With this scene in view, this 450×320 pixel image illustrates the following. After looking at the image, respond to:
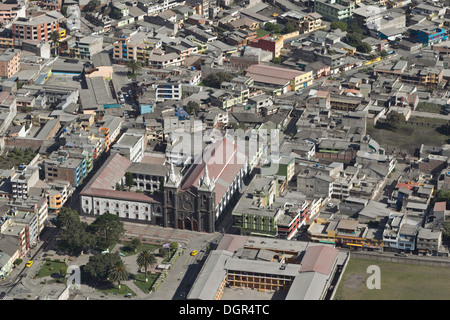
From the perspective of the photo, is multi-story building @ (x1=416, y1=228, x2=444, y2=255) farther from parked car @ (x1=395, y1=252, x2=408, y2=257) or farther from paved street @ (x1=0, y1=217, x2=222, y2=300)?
paved street @ (x1=0, y1=217, x2=222, y2=300)

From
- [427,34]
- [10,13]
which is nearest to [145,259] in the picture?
[10,13]

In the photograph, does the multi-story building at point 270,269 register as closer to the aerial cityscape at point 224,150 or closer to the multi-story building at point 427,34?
the aerial cityscape at point 224,150

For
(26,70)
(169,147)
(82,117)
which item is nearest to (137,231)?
(169,147)

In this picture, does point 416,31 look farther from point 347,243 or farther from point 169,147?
point 347,243

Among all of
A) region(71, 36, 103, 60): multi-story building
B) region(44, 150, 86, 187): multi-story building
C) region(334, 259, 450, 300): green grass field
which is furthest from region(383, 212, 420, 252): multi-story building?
region(71, 36, 103, 60): multi-story building

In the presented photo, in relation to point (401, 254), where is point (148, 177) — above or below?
above

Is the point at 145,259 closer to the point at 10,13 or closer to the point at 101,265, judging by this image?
the point at 101,265
